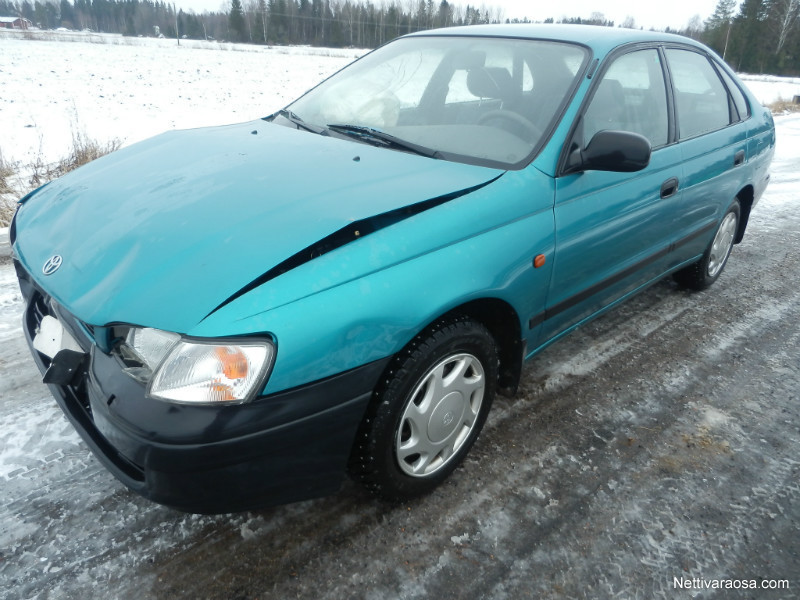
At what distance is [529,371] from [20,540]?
227 centimetres

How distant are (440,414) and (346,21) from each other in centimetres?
6951

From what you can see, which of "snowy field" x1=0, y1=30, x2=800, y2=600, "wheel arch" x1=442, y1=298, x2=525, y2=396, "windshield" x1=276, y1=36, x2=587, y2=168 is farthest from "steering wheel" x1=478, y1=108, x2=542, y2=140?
"snowy field" x1=0, y1=30, x2=800, y2=600

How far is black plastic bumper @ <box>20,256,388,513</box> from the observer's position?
1.41 meters

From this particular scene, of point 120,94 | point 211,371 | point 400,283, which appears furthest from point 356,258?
point 120,94

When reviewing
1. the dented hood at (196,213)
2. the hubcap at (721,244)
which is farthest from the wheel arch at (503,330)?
the hubcap at (721,244)

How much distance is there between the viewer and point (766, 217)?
568cm

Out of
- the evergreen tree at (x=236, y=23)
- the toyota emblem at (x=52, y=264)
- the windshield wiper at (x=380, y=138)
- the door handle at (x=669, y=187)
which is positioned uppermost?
the evergreen tree at (x=236, y=23)

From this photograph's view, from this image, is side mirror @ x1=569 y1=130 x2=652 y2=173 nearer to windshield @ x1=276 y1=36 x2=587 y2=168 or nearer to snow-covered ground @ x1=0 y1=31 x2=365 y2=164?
windshield @ x1=276 y1=36 x2=587 y2=168

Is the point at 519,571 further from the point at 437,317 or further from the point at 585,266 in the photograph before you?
the point at 585,266

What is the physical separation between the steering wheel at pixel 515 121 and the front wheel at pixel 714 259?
211 centimetres

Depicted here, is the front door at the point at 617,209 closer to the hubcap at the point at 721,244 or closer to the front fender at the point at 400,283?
the front fender at the point at 400,283

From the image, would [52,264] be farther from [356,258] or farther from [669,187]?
[669,187]

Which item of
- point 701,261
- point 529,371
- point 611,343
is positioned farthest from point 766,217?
point 529,371

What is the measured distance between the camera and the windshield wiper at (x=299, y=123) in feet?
8.50
